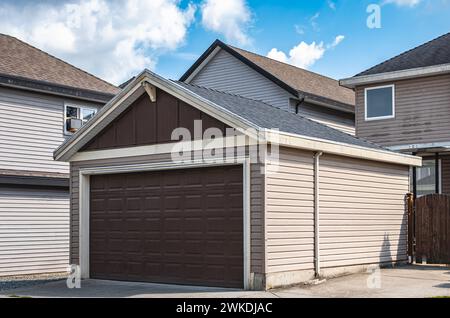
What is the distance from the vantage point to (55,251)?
2055cm

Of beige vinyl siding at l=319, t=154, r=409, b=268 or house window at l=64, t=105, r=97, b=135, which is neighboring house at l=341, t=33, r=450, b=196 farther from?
house window at l=64, t=105, r=97, b=135

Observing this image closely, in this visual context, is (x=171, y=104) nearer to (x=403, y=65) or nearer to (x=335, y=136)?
(x=335, y=136)

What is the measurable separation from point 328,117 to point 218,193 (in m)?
13.3

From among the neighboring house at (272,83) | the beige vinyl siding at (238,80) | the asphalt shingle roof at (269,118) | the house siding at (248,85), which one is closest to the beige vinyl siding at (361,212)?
the asphalt shingle roof at (269,118)

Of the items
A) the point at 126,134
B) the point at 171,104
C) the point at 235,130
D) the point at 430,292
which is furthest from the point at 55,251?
the point at 430,292

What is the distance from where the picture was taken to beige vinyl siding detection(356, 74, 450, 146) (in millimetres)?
22375

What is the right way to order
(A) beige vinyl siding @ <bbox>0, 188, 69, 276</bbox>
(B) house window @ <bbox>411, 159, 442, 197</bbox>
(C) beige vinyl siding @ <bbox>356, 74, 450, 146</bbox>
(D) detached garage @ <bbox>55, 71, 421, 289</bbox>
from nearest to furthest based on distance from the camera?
(D) detached garage @ <bbox>55, 71, 421, 289</bbox>, (A) beige vinyl siding @ <bbox>0, 188, 69, 276</bbox>, (C) beige vinyl siding @ <bbox>356, 74, 450, 146</bbox>, (B) house window @ <bbox>411, 159, 442, 197</bbox>

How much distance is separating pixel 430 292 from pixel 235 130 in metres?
4.75

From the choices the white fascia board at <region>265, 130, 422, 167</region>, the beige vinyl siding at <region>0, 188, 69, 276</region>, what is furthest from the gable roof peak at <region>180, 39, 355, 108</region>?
the beige vinyl siding at <region>0, 188, 69, 276</region>

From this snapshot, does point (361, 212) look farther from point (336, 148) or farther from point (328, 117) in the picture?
point (328, 117)

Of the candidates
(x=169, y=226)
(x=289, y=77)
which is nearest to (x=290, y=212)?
(x=169, y=226)

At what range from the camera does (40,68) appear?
22031 millimetres

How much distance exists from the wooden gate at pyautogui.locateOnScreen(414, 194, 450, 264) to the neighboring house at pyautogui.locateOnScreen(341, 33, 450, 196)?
4182mm

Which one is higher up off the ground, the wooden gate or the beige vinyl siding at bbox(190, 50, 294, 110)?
the beige vinyl siding at bbox(190, 50, 294, 110)
